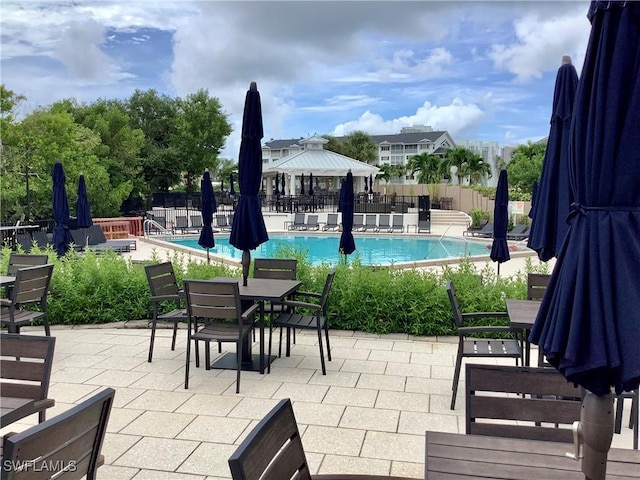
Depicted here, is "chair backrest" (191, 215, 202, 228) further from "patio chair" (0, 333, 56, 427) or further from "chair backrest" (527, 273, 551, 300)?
"patio chair" (0, 333, 56, 427)

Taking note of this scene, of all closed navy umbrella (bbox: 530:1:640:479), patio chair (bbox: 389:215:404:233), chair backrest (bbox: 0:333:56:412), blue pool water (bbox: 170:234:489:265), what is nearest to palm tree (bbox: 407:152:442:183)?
patio chair (bbox: 389:215:404:233)

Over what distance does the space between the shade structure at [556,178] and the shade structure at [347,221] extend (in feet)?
20.1

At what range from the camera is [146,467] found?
3104 millimetres

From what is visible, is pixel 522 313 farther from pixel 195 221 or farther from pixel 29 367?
pixel 195 221

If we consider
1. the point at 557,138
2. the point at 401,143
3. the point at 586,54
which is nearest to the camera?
the point at 586,54

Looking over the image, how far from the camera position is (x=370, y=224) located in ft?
74.2

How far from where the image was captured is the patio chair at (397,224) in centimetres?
2197

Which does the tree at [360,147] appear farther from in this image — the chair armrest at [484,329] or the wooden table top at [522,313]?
the chair armrest at [484,329]

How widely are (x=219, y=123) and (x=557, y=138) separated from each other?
32634 millimetres

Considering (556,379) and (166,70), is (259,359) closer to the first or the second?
(556,379)

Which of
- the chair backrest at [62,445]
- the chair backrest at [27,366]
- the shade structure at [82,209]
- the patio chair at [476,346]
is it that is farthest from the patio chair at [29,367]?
the shade structure at [82,209]

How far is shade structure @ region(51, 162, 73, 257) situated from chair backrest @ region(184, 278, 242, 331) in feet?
17.4

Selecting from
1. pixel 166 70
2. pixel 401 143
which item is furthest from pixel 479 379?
pixel 401 143

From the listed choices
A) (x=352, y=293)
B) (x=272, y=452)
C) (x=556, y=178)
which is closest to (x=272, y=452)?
(x=272, y=452)
